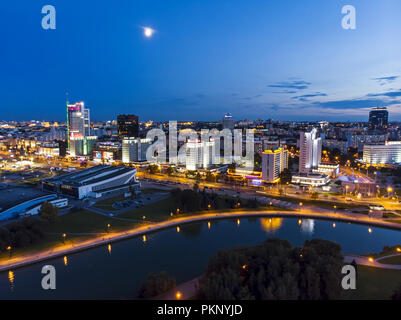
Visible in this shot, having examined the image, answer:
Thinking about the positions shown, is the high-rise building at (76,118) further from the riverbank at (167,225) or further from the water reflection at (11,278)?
the water reflection at (11,278)

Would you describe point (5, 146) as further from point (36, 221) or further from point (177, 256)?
point (177, 256)

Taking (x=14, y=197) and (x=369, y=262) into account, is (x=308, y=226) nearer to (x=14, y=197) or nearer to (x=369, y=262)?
(x=369, y=262)

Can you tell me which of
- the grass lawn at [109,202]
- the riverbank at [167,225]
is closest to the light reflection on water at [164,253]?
the riverbank at [167,225]

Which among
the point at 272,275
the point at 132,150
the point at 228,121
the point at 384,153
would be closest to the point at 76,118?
the point at 132,150

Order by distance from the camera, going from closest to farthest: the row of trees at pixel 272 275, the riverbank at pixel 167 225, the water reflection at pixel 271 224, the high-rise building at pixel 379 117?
the row of trees at pixel 272 275 → the riverbank at pixel 167 225 → the water reflection at pixel 271 224 → the high-rise building at pixel 379 117

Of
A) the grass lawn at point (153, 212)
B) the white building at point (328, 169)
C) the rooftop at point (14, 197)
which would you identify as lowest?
the grass lawn at point (153, 212)

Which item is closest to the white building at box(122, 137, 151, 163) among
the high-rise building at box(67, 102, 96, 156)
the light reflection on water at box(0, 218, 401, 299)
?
the high-rise building at box(67, 102, 96, 156)

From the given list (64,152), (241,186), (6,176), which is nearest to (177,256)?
(241,186)
